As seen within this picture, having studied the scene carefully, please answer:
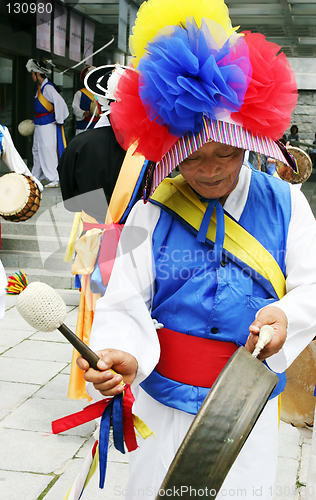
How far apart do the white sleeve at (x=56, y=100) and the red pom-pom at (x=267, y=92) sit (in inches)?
355

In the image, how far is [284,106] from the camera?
136cm

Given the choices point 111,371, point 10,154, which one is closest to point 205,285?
point 111,371

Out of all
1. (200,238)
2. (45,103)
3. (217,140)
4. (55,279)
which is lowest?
(55,279)

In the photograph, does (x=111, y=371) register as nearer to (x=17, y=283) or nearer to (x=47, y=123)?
(x=17, y=283)

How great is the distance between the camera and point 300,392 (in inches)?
84.9

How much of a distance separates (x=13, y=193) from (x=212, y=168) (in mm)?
3314

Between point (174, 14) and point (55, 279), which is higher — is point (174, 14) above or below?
above

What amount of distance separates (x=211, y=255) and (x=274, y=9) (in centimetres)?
1143

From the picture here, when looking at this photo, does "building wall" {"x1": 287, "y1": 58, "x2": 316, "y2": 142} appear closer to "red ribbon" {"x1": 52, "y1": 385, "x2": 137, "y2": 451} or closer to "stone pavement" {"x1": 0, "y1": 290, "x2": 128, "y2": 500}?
"stone pavement" {"x1": 0, "y1": 290, "x2": 128, "y2": 500}

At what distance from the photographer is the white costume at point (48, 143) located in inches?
389

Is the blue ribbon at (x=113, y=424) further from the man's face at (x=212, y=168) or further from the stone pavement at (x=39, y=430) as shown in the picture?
the stone pavement at (x=39, y=430)

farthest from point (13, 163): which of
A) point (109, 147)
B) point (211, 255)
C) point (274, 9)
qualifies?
point (274, 9)

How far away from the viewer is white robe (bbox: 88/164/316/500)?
1.38 meters

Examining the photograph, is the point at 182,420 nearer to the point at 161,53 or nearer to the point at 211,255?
the point at 211,255
